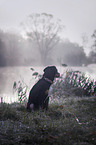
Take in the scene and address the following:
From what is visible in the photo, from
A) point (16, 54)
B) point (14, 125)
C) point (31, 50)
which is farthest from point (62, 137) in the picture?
point (31, 50)

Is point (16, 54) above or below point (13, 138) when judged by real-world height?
above

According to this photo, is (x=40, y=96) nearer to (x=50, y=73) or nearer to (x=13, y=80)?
(x=50, y=73)

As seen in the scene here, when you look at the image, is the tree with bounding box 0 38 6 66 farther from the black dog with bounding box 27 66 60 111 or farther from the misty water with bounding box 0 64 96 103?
the black dog with bounding box 27 66 60 111

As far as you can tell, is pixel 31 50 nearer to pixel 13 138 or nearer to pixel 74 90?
pixel 74 90

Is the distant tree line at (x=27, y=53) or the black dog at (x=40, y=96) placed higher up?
the distant tree line at (x=27, y=53)

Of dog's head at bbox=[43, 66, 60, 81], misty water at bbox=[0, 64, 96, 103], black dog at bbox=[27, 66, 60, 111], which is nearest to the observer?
black dog at bbox=[27, 66, 60, 111]

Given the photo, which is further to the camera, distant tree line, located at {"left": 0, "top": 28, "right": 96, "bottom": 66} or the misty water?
distant tree line, located at {"left": 0, "top": 28, "right": 96, "bottom": 66}

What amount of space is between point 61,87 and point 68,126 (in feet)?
20.4

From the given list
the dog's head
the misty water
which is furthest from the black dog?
the misty water

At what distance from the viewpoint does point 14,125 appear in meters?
3.31

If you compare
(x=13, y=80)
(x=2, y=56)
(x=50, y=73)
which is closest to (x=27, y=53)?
(x=2, y=56)

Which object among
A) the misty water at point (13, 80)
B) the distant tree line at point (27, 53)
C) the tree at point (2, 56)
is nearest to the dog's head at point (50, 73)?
the misty water at point (13, 80)

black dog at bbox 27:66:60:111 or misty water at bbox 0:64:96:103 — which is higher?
black dog at bbox 27:66:60:111

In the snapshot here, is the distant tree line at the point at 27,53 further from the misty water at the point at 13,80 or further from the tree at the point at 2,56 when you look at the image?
the misty water at the point at 13,80
